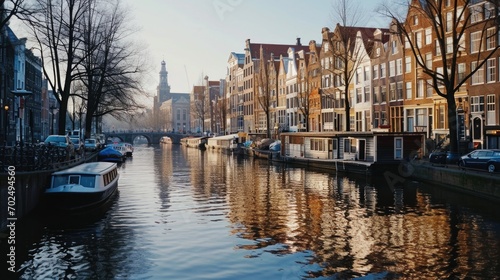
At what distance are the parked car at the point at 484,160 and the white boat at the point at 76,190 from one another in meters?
22.5

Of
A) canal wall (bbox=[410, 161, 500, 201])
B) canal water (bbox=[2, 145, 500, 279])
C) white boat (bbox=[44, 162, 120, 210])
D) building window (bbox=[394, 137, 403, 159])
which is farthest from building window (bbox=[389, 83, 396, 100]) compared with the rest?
white boat (bbox=[44, 162, 120, 210])

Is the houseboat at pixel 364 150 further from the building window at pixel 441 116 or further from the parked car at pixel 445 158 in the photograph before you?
the building window at pixel 441 116

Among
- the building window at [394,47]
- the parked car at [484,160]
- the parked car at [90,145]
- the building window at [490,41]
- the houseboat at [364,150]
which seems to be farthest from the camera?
the parked car at [90,145]

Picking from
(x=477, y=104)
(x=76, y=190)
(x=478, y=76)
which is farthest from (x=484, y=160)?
(x=76, y=190)

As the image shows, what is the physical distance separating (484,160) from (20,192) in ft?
86.8

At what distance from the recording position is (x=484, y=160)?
32844 millimetres

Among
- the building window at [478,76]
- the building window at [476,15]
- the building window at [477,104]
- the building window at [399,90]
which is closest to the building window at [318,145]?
the building window at [399,90]

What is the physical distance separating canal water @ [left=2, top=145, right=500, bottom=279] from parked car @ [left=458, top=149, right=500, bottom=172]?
3117 millimetres

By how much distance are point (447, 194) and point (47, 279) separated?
23510 millimetres

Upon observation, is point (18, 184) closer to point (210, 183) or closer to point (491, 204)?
point (210, 183)

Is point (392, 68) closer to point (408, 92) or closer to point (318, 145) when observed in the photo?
point (408, 92)

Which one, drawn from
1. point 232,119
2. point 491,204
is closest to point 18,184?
point 491,204

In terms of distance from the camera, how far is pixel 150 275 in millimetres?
15062

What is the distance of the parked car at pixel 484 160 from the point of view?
1253 inches
